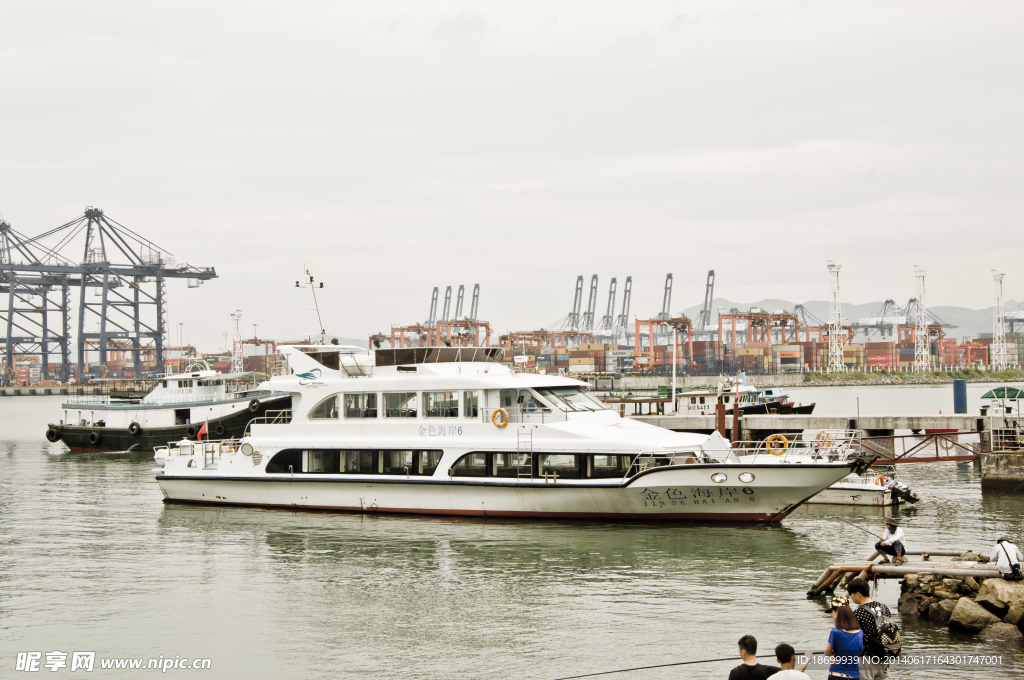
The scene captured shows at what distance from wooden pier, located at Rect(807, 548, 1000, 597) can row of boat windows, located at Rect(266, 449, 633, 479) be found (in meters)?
5.89

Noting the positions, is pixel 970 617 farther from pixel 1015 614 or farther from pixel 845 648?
pixel 845 648

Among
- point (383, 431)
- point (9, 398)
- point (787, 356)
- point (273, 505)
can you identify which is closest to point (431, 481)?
point (383, 431)

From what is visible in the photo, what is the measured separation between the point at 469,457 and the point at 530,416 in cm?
174

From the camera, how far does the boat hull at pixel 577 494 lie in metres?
18.2

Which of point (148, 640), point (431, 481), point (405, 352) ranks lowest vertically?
point (148, 640)

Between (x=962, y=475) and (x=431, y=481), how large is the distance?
1883 cm

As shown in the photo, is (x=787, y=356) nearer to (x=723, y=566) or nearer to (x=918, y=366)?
(x=918, y=366)

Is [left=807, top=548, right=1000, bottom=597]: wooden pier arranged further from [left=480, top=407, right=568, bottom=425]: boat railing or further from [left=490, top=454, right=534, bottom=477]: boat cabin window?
[left=480, top=407, right=568, bottom=425]: boat railing

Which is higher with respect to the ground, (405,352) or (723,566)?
(405,352)

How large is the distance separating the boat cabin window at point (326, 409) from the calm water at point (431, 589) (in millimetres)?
2543

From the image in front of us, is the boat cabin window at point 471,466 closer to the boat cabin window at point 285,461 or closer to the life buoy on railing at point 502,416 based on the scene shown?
the life buoy on railing at point 502,416

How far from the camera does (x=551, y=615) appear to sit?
44.1 feet

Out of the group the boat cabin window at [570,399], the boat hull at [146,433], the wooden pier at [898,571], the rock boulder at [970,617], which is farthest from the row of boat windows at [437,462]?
the boat hull at [146,433]

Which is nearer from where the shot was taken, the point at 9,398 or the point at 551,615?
the point at 551,615
